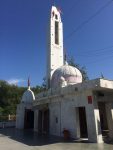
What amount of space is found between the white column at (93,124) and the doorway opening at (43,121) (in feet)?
25.8

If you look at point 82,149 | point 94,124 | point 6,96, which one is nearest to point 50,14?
point 94,124

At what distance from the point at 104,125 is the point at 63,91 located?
7057mm

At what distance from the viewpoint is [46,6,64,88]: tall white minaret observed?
26.1m

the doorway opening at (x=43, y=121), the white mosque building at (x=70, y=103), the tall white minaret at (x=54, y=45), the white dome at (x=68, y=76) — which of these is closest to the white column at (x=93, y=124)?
the white mosque building at (x=70, y=103)

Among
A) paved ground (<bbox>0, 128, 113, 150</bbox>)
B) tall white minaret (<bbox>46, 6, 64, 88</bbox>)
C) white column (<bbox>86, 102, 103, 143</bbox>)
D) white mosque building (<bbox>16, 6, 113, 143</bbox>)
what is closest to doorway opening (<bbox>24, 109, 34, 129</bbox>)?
white mosque building (<bbox>16, 6, 113, 143</bbox>)

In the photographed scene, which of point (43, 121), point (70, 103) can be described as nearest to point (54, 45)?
point (43, 121)

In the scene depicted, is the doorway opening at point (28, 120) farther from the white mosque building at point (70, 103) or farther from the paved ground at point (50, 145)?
the paved ground at point (50, 145)

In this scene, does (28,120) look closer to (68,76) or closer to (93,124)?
(68,76)

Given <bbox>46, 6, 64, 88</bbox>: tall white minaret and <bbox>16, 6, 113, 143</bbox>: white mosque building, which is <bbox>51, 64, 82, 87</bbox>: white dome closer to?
<bbox>16, 6, 113, 143</bbox>: white mosque building

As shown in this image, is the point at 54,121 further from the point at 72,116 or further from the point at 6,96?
the point at 6,96

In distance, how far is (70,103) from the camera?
17.7m

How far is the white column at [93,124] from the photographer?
1463 centimetres

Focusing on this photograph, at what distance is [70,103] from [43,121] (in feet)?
22.8

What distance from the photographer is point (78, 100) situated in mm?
16781
